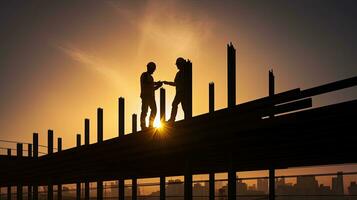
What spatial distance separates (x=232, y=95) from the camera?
30.6 feet

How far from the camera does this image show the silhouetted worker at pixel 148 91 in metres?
12.1

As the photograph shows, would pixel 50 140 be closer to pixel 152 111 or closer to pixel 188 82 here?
pixel 152 111

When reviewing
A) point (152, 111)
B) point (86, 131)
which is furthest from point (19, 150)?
point (152, 111)

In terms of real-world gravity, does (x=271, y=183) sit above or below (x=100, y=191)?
above

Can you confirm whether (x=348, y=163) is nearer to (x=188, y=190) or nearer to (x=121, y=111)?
(x=188, y=190)

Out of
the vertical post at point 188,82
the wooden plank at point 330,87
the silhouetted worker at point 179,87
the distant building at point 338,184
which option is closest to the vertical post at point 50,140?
the silhouetted worker at point 179,87

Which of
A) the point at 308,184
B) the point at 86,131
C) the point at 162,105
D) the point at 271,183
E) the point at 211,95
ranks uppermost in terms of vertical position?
the point at 211,95

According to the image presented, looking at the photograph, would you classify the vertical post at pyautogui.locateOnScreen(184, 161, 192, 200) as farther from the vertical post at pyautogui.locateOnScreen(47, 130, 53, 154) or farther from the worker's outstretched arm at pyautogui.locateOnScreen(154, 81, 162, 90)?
the vertical post at pyautogui.locateOnScreen(47, 130, 53, 154)

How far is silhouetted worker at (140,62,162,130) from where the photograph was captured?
12.1 metres

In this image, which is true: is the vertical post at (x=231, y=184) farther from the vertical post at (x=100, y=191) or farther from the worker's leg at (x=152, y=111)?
the vertical post at (x=100, y=191)

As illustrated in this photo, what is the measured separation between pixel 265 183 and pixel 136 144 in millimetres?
8490

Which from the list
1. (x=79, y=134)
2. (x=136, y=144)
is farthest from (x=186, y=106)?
(x=79, y=134)

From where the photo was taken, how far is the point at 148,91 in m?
12.3

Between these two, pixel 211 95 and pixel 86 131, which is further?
pixel 86 131
